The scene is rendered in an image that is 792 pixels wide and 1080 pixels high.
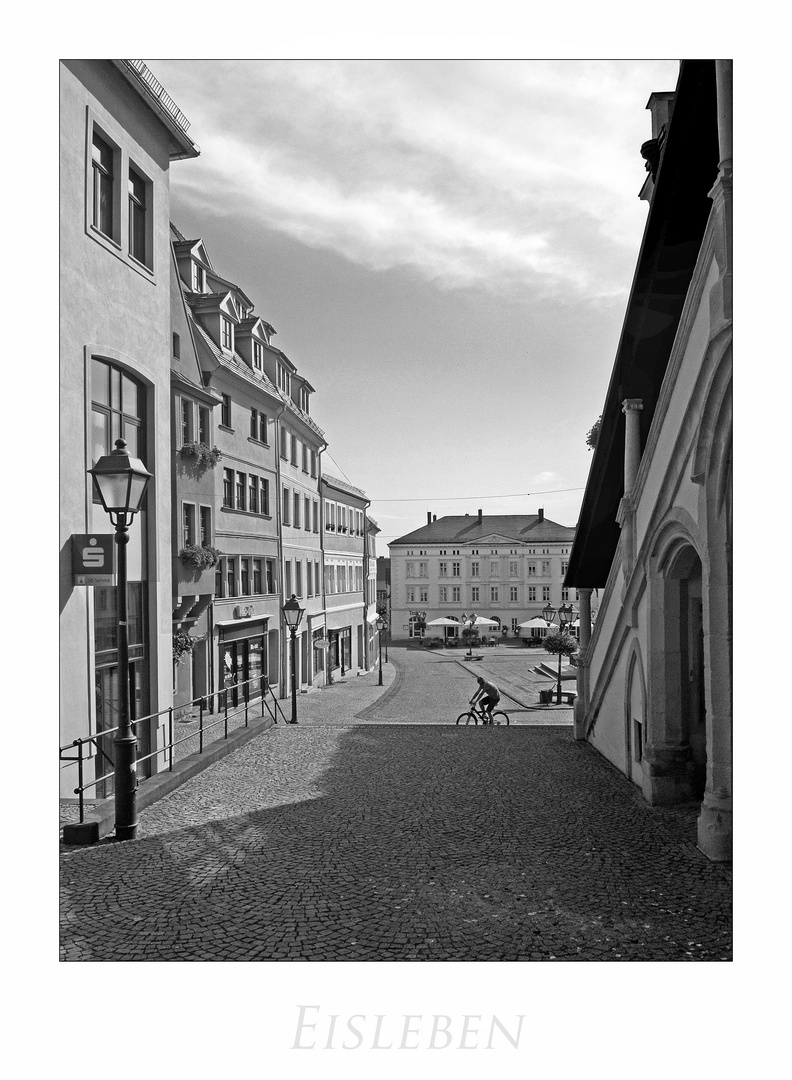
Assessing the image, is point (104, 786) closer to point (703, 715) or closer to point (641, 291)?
point (703, 715)

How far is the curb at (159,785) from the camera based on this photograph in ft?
13.7

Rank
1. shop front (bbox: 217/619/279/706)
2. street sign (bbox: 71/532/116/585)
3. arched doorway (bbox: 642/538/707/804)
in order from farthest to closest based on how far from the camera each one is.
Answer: shop front (bbox: 217/619/279/706)
arched doorway (bbox: 642/538/707/804)
street sign (bbox: 71/532/116/585)

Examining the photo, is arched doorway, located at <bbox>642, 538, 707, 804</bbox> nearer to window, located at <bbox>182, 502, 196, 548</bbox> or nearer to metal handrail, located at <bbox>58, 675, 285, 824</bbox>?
metal handrail, located at <bbox>58, 675, 285, 824</bbox>

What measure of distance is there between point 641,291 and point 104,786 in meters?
5.27

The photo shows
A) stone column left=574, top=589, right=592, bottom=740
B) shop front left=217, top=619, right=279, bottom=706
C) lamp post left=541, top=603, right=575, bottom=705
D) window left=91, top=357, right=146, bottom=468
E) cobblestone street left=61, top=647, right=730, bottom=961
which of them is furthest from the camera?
lamp post left=541, top=603, right=575, bottom=705

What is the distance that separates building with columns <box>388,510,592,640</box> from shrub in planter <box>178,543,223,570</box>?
1953 centimetres

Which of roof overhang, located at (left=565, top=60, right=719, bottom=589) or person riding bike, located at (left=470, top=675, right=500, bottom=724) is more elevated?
roof overhang, located at (left=565, top=60, right=719, bottom=589)

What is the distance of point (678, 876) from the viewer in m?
3.90

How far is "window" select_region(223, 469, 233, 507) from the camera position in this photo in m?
7.09

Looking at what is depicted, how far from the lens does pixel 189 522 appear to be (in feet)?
20.8

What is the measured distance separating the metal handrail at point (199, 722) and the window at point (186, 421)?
241 centimetres

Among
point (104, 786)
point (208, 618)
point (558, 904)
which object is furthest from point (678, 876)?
point (208, 618)

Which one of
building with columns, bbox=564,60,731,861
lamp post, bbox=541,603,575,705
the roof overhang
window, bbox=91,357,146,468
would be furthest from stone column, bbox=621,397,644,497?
lamp post, bbox=541,603,575,705

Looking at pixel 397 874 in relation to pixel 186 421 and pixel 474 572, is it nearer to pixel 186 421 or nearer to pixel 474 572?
pixel 186 421
